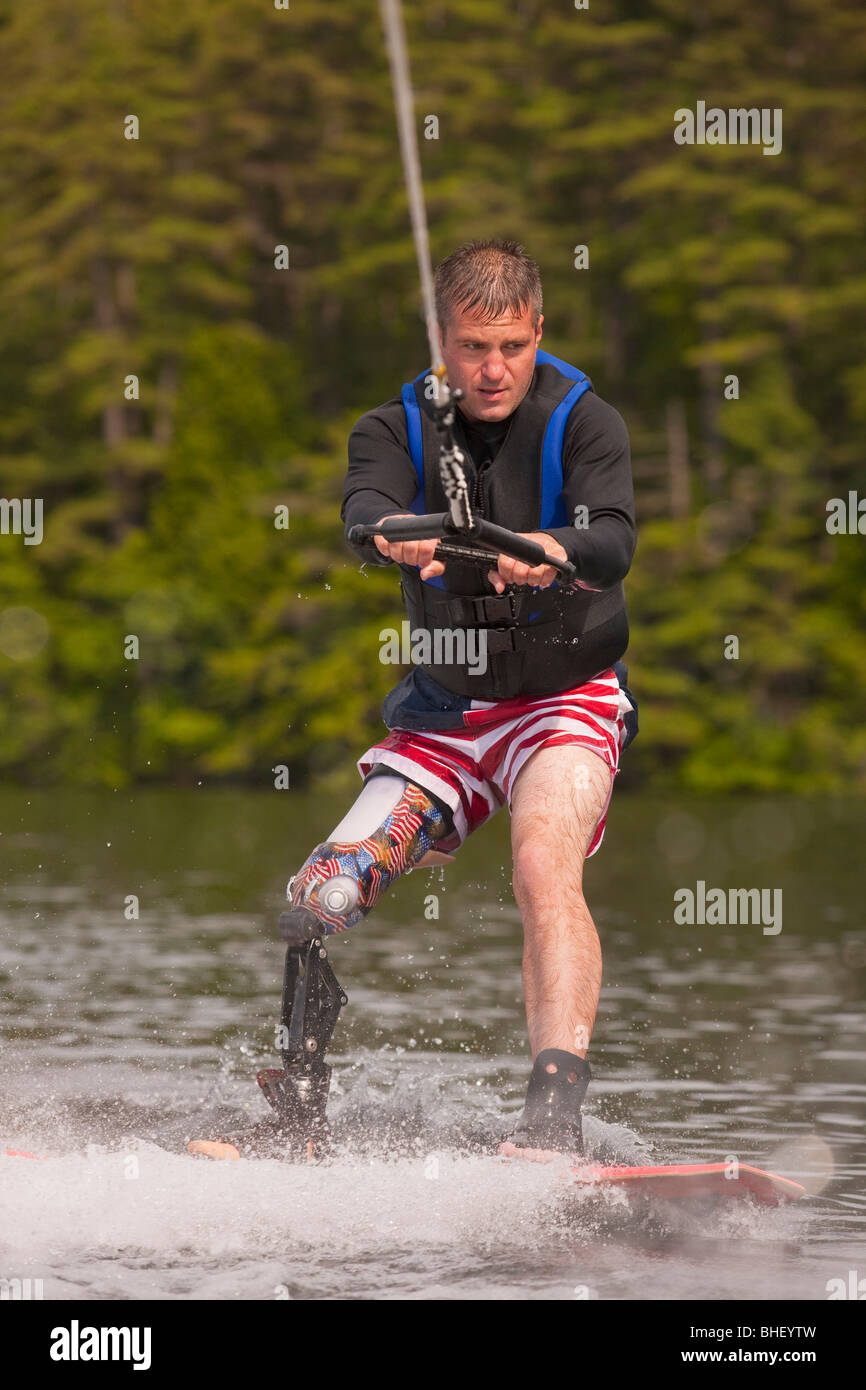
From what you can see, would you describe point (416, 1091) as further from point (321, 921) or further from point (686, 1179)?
point (686, 1179)

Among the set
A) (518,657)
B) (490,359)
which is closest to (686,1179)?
(518,657)

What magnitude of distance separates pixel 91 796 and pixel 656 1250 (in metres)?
25.2

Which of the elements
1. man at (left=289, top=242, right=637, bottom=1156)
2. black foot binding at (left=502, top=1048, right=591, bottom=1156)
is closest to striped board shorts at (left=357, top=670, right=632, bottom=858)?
man at (left=289, top=242, right=637, bottom=1156)

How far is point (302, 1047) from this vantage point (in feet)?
17.8

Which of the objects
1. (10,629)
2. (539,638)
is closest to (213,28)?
(10,629)

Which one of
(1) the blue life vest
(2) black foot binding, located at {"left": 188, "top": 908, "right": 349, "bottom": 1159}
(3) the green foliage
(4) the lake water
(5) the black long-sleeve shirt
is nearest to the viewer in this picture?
(4) the lake water

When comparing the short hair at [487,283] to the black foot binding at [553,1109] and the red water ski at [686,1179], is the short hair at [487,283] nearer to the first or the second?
the black foot binding at [553,1109]

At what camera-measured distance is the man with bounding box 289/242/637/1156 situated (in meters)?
5.09

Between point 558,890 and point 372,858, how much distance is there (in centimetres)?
52

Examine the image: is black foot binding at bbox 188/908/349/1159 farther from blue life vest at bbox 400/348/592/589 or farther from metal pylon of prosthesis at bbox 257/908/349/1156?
blue life vest at bbox 400/348/592/589

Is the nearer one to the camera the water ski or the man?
the water ski

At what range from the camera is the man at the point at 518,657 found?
16.7 feet

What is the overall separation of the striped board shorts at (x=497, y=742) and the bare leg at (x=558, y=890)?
0.07 m

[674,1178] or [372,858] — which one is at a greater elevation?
[372,858]
